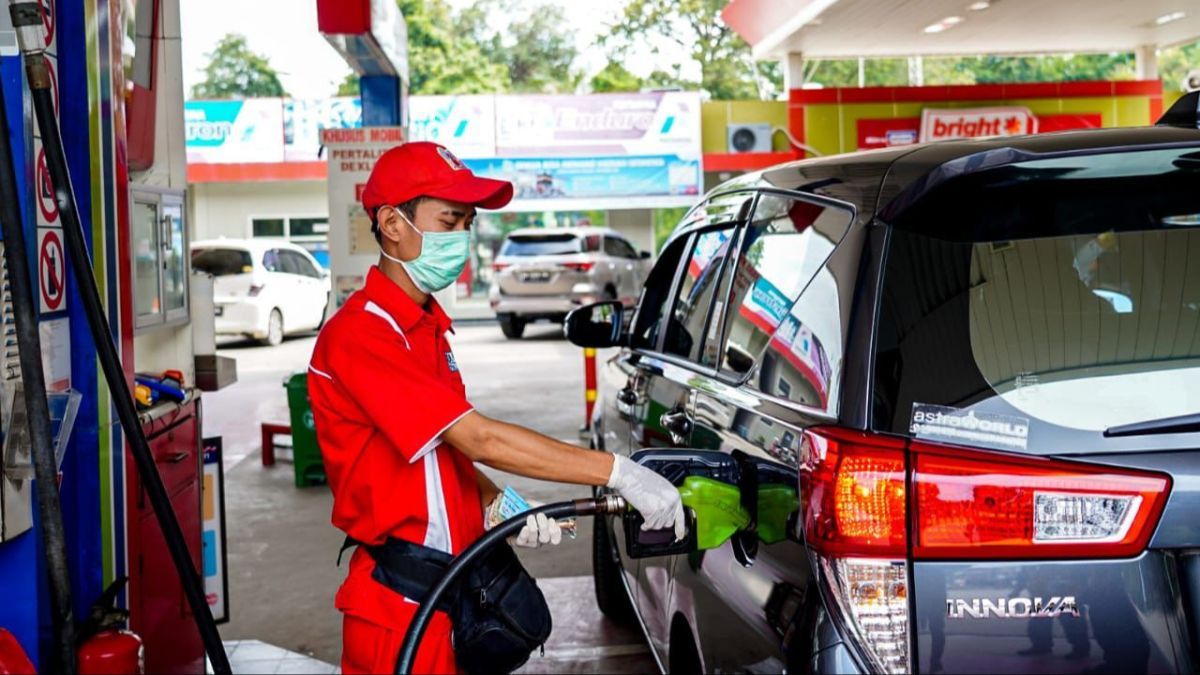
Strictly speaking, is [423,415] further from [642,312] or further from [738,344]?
[642,312]

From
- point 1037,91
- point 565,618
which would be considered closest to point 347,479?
point 565,618

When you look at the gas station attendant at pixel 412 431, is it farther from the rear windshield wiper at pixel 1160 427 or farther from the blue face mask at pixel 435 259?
the rear windshield wiper at pixel 1160 427

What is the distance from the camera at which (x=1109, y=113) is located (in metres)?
22.7

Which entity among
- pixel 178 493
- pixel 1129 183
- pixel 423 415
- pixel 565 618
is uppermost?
Result: pixel 1129 183

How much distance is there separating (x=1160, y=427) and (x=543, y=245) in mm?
20190

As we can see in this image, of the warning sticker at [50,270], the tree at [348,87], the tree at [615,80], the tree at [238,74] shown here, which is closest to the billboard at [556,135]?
the tree at [615,80]

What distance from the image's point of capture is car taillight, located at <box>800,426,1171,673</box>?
218 cm

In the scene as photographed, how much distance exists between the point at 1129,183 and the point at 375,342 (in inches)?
56.8

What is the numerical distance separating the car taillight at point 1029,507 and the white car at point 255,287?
19360mm

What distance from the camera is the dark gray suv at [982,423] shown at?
7.20 feet

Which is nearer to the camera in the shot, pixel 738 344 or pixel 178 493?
pixel 738 344

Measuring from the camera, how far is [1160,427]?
2227 millimetres

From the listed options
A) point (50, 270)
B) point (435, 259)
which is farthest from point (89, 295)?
point (435, 259)

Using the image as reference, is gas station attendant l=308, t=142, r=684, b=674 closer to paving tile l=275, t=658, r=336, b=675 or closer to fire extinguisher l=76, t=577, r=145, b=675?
fire extinguisher l=76, t=577, r=145, b=675
